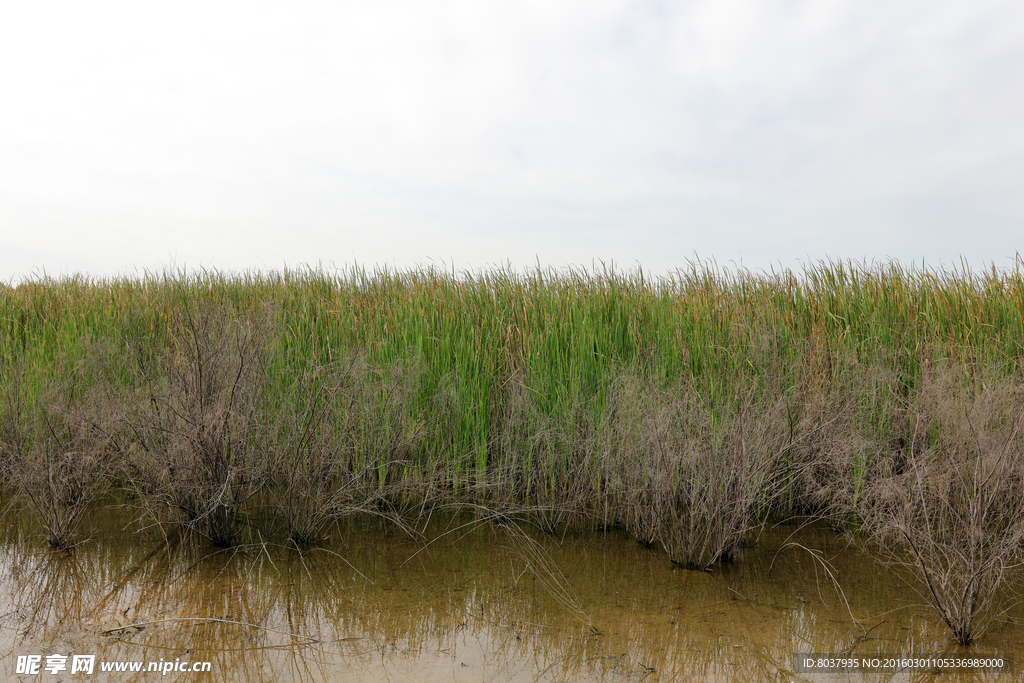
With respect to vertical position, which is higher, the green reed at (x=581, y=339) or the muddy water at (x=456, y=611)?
the green reed at (x=581, y=339)

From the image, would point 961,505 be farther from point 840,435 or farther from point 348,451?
point 348,451

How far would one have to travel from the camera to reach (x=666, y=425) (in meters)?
4.05

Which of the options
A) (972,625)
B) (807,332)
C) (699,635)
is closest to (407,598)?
(699,635)

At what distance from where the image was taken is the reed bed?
4.12 meters

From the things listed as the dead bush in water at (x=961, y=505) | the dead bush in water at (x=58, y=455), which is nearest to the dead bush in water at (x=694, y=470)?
the dead bush in water at (x=961, y=505)

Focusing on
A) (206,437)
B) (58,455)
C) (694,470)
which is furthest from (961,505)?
(58,455)

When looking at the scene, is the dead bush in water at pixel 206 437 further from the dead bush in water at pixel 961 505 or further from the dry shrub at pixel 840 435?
the dead bush in water at pixel 961 505

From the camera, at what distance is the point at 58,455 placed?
188 inches

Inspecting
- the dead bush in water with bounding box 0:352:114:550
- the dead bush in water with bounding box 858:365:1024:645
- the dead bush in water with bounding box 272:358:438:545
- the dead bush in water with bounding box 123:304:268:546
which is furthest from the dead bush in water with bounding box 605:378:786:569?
the dead bush in water with bounding box 0:352:114:550

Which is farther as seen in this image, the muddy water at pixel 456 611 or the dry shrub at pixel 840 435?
the dry shrub at pixel 840 435

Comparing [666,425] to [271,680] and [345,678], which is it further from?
[271,680]

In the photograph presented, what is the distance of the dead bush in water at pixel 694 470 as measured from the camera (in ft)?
12.7

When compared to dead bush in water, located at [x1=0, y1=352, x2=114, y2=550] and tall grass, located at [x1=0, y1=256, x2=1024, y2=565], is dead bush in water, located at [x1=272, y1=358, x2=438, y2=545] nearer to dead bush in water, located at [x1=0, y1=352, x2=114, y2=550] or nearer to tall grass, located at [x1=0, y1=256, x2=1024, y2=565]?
tall grass, located at [x1=0, y1=256, x2=1024, y2=565]

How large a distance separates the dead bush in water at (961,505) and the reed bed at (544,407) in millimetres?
70
